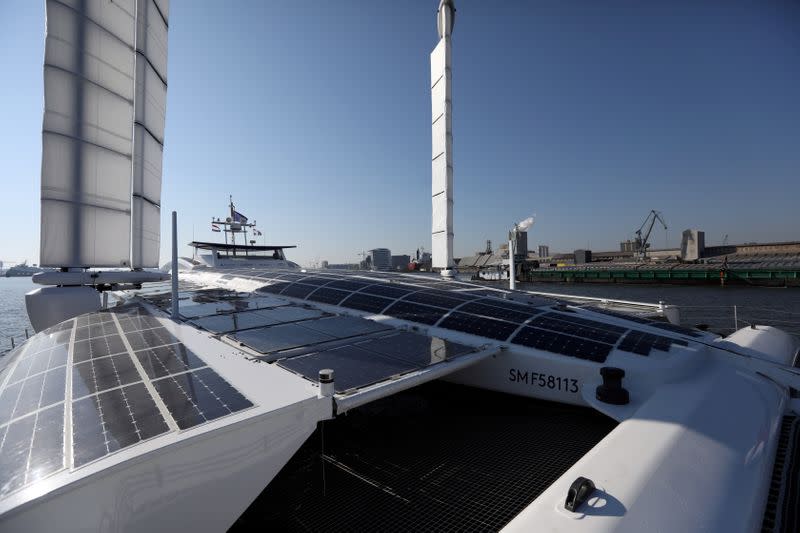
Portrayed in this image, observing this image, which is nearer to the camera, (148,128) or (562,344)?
(562,344)

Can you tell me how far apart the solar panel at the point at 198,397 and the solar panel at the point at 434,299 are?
7.59 meters

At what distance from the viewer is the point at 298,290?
648 inches

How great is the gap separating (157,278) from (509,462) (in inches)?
778

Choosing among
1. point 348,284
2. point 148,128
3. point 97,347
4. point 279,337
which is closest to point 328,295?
point 348,284

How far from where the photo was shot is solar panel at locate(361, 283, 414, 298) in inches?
544

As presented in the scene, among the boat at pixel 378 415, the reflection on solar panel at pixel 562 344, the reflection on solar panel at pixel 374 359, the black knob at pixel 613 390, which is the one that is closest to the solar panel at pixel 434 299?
the boat at pixel 378 415

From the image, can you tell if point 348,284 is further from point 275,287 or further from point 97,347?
point 97,347

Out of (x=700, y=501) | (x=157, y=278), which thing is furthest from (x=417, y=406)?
(x=157, y=278)

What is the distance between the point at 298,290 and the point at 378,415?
8.89m

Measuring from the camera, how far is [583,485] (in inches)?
146

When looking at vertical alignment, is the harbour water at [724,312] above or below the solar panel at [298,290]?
below

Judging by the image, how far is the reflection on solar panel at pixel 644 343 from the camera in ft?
27.9

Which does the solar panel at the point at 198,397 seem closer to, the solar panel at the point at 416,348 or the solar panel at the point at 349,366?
the solar panel at the point at 349,366

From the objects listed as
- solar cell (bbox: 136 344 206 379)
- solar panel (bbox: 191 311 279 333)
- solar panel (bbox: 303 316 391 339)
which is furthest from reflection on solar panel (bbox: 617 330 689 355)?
solar panel (bbox: 191 311 279 333)
